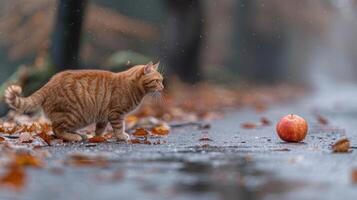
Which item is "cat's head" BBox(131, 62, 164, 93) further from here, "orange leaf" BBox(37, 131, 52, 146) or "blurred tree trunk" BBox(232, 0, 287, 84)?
"blurred tree trunk" BBox(232, 0, 287, 84)

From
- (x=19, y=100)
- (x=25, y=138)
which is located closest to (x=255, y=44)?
(x=19, y=100)

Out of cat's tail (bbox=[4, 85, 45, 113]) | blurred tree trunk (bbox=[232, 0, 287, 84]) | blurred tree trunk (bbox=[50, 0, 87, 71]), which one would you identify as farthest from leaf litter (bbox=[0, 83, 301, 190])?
blurred tree trunk (bbox=[232, 0, 287, 84])

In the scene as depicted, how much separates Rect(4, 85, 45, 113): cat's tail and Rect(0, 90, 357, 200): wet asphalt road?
2.50 feet

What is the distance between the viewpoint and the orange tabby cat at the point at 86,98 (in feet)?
25.7

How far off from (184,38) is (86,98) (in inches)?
623

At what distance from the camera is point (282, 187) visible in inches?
185

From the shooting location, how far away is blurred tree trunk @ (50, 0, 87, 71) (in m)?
14.0

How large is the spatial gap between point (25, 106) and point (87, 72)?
2.54 ft

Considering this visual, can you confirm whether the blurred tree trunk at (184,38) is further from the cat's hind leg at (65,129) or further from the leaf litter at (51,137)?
the cat's hind leg at (65,129)

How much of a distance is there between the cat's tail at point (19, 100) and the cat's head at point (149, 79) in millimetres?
1091

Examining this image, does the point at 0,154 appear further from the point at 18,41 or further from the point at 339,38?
the point at 339,38

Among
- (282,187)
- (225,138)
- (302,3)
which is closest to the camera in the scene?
(282,187)

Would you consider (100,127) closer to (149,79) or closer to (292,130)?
(149,79)

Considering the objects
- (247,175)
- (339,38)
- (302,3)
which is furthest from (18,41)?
(339,38)
